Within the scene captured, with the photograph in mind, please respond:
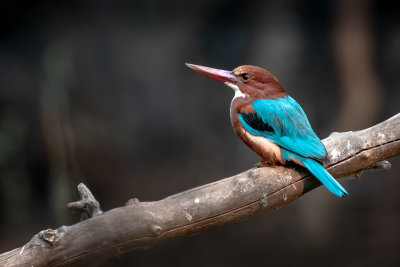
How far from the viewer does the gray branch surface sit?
6.93 feet

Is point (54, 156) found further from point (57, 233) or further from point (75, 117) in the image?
point (57, 233)

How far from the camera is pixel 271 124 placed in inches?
115

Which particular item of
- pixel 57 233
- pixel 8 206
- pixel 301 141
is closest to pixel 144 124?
pixel 8 206

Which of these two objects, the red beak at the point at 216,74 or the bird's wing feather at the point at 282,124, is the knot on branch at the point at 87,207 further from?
the red beak at the point at 216,74

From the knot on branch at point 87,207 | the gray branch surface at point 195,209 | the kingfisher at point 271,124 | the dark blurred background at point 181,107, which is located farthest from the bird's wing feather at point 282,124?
the dark blurred background at point 181,107

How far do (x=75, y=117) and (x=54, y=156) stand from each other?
43cm

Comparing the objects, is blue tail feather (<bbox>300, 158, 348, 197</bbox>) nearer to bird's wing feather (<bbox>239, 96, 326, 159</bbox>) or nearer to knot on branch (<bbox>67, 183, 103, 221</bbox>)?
bird's wing feather (<bbox>239, 96, 326, 159</bbox>)

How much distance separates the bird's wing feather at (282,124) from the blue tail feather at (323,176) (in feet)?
0.25

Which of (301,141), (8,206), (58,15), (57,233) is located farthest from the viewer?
(58,15)

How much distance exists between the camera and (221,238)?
5285 millimetres

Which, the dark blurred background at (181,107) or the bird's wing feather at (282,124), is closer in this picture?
the bird's wing feather at (282,124)

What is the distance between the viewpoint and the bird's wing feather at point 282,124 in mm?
2764

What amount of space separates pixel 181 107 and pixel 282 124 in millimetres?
3120

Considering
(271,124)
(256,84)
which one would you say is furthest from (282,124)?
(256,84)
